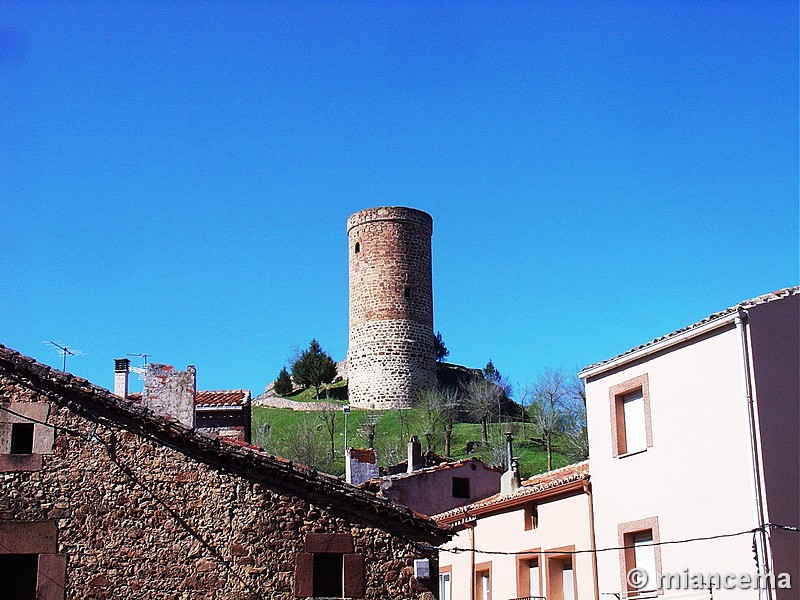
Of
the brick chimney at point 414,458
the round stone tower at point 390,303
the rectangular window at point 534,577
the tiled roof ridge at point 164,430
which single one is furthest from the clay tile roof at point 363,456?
the round stone tower at point 390,303

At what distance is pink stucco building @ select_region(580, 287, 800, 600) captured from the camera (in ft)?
52.9

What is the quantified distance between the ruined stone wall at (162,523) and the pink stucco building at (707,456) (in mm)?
4645

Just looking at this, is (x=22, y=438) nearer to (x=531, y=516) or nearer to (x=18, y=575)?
(x=18, y=575)

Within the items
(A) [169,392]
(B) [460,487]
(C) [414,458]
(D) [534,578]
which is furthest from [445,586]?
(A) [169,392]

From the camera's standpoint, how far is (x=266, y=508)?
1512cm

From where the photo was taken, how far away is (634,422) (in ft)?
63.6

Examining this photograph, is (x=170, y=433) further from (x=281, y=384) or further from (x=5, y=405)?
(x=281, y=384)

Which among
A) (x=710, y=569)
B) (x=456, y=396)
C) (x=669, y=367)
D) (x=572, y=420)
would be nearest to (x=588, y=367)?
(x=669, y=367)

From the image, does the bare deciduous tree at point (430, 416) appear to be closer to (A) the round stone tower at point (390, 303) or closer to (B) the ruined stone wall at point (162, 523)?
(A) the round stone tower at point (390, 303)

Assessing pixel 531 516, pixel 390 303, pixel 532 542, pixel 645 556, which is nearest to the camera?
pixel 645 556

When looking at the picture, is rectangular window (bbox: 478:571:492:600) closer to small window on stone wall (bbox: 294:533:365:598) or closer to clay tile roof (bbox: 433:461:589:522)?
clay tile roof (bbox: 433:461:589:522)

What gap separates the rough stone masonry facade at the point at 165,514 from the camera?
576 inches

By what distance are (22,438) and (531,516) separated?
10.3 metres

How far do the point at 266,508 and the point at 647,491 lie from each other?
681 cm
